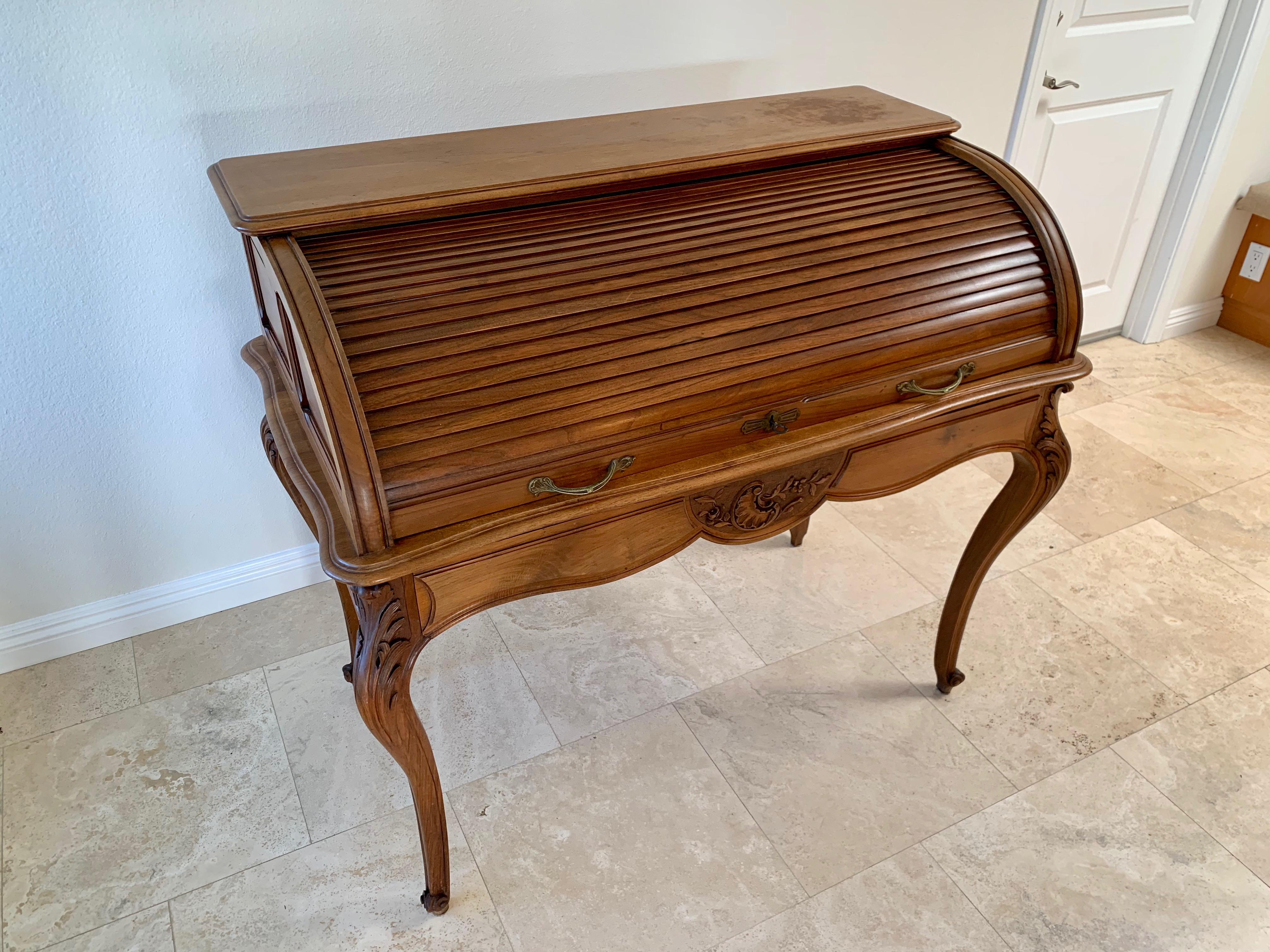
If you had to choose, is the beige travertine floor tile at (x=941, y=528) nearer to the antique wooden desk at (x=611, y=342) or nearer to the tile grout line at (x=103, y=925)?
the antique wooden desk at (x=611, y=342)

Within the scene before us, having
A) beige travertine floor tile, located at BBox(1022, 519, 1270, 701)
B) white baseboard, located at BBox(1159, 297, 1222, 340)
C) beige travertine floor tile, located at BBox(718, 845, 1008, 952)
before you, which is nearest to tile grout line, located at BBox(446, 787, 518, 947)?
beige travertine floor tile, located at BBox(718, 845, 1008, 952)

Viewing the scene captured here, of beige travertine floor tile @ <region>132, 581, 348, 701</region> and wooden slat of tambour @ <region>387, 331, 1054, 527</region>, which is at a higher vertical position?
wooden slat of tambour @ <region>387, 331, 1054, 527</region>

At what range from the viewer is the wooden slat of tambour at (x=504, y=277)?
1.09 metres

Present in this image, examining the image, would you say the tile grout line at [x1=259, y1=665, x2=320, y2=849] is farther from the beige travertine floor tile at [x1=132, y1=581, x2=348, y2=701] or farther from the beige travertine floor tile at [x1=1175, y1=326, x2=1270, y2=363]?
the beige travertine floor tile at [x1=1175, y1=326, x2=1270, y2=363]

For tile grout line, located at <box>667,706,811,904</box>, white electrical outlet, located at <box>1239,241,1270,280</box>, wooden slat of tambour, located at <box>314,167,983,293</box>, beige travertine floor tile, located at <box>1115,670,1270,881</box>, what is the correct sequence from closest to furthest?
1. wooden slat of tambour, located at <box>314,167,983,293</box>
2. tile grout line, located at <box>667,706,811,904</box>
3. beige travertine floor tile, located at <box>1115,670,1270,881</box>
4. white electrical outlet, located at <box>1239,241,1270,280</box>

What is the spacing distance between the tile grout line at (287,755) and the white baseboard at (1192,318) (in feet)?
9.75

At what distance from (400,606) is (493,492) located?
0.19 metres

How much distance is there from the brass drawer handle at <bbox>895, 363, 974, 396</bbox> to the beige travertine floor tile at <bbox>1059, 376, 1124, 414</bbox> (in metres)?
1.64

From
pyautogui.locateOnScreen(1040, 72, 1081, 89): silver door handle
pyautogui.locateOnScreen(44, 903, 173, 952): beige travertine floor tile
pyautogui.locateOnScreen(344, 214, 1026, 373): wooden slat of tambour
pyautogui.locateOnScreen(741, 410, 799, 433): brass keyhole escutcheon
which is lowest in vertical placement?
pyautogui.locateOnScreen(44, 903, 173, 952): beige travertine floor tile

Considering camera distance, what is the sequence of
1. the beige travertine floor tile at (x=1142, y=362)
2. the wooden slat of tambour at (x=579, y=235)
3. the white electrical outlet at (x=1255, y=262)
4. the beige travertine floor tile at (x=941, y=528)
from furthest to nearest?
the white electrical outlet at (x=1255, y=262)
the beige travertine floor tile at (x=1142, y=362)
the beige travertine floor tile at (x=941, y=528)
the wooden slat of tambour at (x=579, y=235)

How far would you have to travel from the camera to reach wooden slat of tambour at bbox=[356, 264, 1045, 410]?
105cm

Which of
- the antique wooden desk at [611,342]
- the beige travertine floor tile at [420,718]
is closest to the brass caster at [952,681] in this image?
the antique wooden desk at [611,342]

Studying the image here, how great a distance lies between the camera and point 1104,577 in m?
2.15

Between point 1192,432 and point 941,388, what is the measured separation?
180cm
